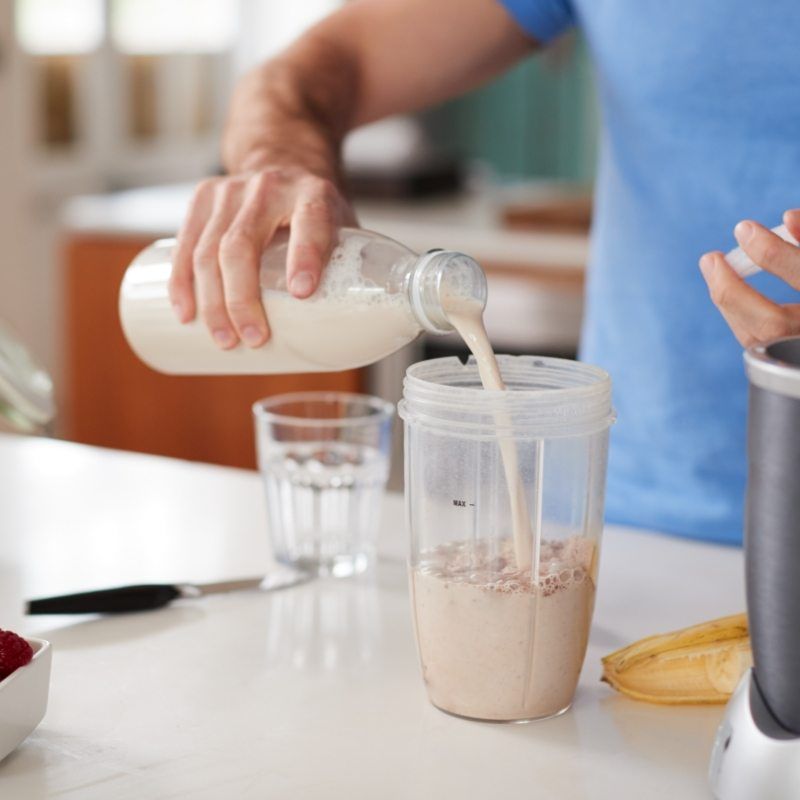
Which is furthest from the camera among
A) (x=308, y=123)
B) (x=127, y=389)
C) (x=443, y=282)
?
(x=127, y=389)

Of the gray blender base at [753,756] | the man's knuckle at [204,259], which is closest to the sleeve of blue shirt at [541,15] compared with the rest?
the man's knuckle at [204,259]

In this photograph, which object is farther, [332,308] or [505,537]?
[332,308]

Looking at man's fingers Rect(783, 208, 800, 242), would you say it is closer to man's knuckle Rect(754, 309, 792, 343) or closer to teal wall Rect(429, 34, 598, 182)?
man's knuckle Rect(754, 309, 792, 343)

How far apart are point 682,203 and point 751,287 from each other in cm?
54

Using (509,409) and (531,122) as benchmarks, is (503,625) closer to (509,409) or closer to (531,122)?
(509,409)

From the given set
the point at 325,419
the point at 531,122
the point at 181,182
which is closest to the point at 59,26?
the point at 181,182

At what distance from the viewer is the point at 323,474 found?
114 centimetres

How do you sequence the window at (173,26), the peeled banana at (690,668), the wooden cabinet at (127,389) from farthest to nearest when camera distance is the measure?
1. the window at (173,26)
2. the wooden cabinet at (127,389)
3. the peeled banana at (690,668)

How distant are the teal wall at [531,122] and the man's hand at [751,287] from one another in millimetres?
4385

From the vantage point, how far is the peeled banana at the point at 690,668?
84cm

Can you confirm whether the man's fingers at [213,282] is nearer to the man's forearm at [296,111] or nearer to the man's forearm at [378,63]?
the man's forearm at [296,111]

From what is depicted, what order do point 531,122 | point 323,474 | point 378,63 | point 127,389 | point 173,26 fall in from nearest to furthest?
point 323,474, point 378,63, point 127,389, point 173,26, point 531,122

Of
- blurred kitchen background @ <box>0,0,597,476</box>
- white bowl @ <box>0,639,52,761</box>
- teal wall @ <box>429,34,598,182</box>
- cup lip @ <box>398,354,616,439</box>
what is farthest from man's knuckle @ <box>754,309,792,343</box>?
teal wall @ <box>429,34,598,182</box>

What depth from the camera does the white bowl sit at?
741 mm
